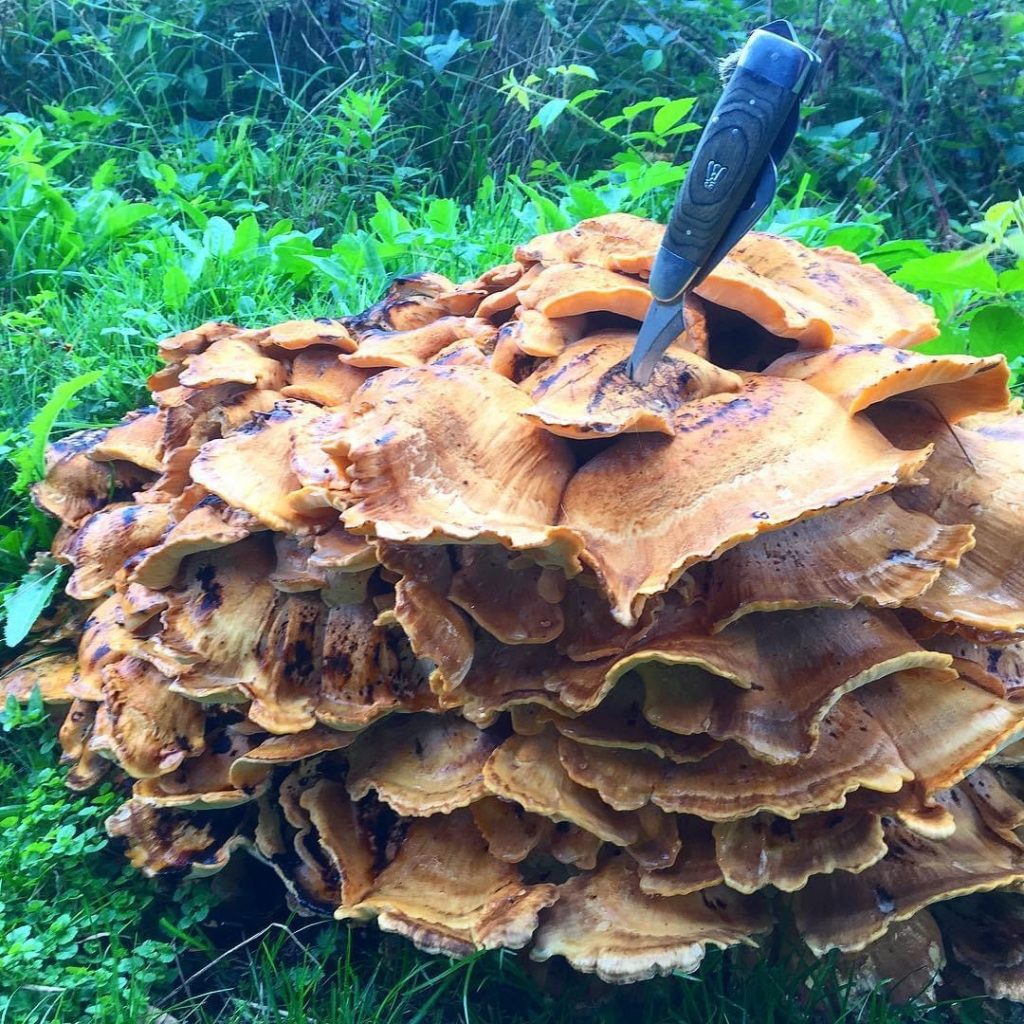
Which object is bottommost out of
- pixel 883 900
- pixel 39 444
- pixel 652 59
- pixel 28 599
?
pixel 28 599

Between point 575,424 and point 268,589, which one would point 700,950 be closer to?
point 575,424

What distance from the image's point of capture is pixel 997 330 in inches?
109

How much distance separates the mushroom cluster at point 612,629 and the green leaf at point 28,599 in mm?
677

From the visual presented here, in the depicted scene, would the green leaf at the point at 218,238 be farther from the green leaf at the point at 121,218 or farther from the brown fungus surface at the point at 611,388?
the brown fungus surface at the point at 611,388

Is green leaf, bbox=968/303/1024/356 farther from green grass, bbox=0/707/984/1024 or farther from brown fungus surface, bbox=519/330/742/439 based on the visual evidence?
green grass, bbox=0/707/984/1024

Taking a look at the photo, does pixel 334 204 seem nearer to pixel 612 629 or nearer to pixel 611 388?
pixel 611 388

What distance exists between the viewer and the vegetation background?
2.31 m

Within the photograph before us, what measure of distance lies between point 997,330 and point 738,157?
5.43 ft

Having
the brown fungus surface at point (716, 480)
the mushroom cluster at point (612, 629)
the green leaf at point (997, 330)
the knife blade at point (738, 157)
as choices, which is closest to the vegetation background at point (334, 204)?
the green leaf at point (997, 330)

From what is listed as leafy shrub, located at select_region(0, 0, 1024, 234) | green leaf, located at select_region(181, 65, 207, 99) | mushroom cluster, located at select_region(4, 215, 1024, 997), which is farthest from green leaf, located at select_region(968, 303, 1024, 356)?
green leaf, located at select_region(181, 65, 207, 99)

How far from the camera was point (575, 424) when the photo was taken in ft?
5.76

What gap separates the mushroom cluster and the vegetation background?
0.26m

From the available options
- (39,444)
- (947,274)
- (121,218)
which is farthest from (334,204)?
(947,274)

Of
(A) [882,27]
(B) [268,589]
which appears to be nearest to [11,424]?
(B) [268,589]
